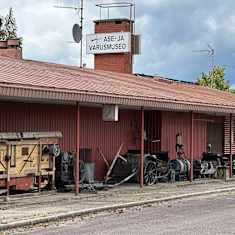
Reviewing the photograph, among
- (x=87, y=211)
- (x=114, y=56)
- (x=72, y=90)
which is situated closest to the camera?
(x=87, y=211)

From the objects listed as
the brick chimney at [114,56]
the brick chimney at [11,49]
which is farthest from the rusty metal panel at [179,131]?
the brick chimney at [114,56]

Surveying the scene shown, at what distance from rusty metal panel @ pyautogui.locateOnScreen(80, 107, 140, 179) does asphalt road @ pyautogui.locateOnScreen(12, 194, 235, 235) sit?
509 cm

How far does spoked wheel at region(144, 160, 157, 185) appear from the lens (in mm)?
21719

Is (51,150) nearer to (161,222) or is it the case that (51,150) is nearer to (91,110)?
(91,110)

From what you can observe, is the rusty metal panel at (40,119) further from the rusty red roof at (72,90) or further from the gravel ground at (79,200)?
the gravel ground at (79,200)

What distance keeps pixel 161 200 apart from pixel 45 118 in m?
4.03

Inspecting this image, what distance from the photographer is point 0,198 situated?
1598cm

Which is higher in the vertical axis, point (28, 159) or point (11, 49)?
point (11, 49)

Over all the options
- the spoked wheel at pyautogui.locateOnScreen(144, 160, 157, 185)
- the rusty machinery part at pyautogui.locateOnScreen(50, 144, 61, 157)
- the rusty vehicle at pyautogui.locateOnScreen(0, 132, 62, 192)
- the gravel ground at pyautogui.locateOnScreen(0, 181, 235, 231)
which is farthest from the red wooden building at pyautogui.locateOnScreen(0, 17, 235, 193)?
the gravel ground at pyautogui.locateOnScreen(0, 181, 235, 231)

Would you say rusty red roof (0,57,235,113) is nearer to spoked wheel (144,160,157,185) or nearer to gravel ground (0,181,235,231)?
spoked wheel (144,160,157,185)

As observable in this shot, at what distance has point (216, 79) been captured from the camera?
203 ft

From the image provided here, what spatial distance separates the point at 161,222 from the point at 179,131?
1216 cm

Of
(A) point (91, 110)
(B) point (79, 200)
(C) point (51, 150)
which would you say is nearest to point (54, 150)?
(C) point (51, 150)

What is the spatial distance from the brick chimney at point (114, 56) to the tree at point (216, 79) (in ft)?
82.5
